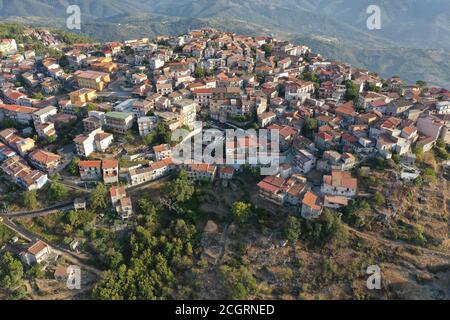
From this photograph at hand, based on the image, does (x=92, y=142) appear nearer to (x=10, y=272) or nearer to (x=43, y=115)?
(x=43, y=115)

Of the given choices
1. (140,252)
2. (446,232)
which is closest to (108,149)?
(140,252)

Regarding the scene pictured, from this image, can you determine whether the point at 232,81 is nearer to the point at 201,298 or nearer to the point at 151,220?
the point at 151,220

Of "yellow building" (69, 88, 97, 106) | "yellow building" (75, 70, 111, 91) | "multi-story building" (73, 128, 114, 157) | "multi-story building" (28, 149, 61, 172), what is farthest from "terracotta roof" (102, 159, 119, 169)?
"yellow building" (75, 70, 111, 91)

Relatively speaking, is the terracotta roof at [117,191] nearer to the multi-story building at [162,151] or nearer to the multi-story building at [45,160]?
the multi-story building at [162,151]

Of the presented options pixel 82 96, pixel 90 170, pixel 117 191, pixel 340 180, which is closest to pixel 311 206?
pixel 340 180

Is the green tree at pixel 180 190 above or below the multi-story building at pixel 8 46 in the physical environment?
below

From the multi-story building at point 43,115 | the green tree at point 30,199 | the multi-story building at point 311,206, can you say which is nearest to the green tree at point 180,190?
the multi-story building at point 311,206
